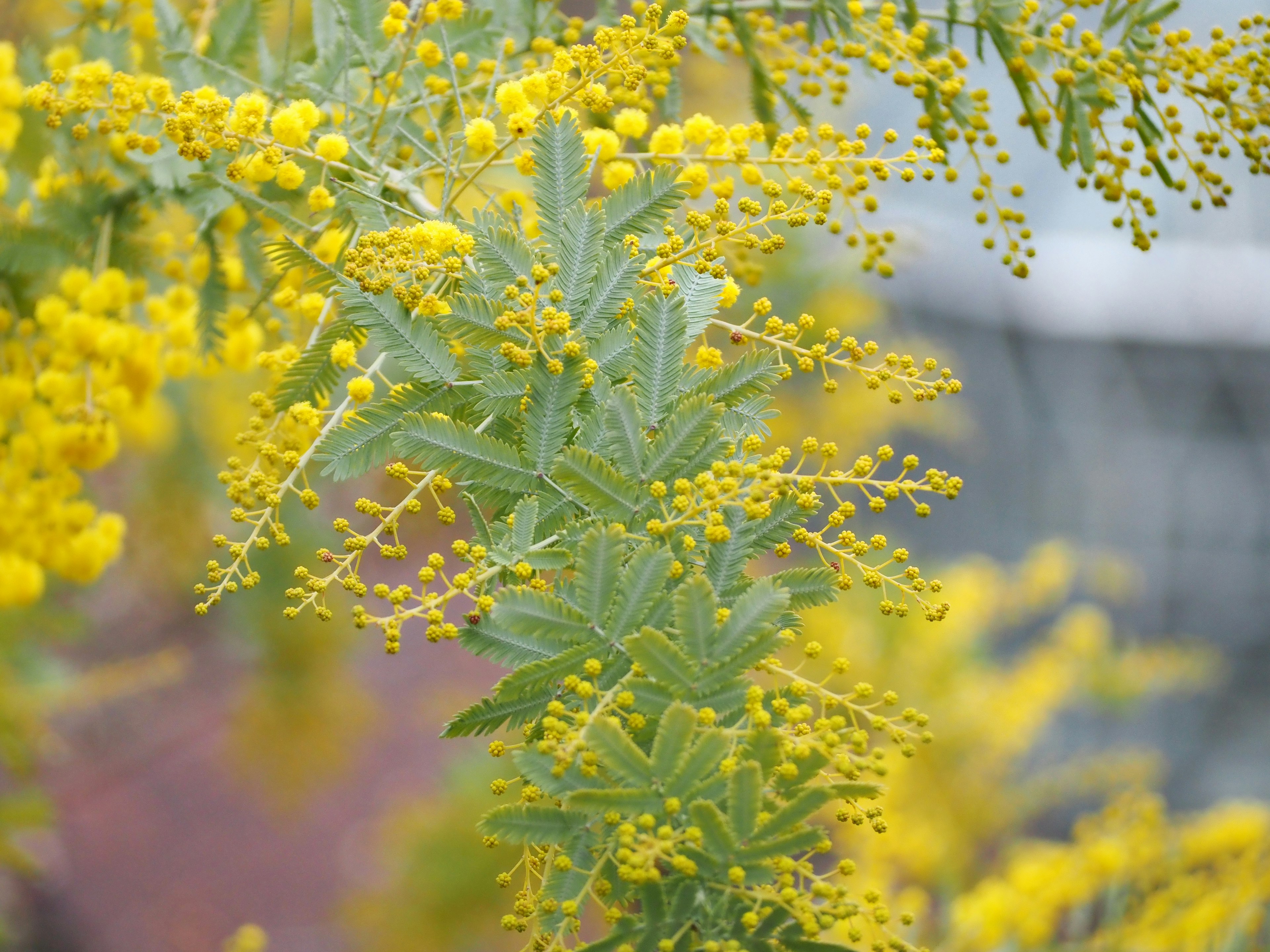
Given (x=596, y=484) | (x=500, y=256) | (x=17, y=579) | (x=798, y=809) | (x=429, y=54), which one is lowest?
(x=17, y=579)

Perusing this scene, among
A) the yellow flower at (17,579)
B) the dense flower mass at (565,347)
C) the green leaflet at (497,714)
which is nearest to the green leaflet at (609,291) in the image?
the dense flower mass at (565,347)

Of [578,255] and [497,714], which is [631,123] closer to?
[578,255]

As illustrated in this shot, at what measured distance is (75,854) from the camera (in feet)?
10.5

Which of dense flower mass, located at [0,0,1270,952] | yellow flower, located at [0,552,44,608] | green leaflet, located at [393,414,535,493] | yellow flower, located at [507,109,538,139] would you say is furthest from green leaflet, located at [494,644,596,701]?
yellow flower, located at [0,552,44,608]

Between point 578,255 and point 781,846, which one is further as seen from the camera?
point 578,255

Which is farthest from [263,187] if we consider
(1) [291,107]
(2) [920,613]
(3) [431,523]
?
(2) [920,613]

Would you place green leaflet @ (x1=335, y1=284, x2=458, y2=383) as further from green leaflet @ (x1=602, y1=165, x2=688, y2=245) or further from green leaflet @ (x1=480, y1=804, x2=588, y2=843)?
green leaflet @ (x1=480, y1=804, x2=588, y2=843)

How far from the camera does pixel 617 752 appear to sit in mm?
474

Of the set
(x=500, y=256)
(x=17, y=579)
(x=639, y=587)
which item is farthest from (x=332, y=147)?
(x=17, y=579)

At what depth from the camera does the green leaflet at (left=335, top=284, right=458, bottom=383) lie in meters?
0.55

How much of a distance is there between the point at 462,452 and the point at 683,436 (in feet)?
0.43

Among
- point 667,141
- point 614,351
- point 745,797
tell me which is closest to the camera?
point 745,797

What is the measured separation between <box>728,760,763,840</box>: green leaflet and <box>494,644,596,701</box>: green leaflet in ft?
0.35

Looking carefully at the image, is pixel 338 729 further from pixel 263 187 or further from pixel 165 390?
pixel 263 187
